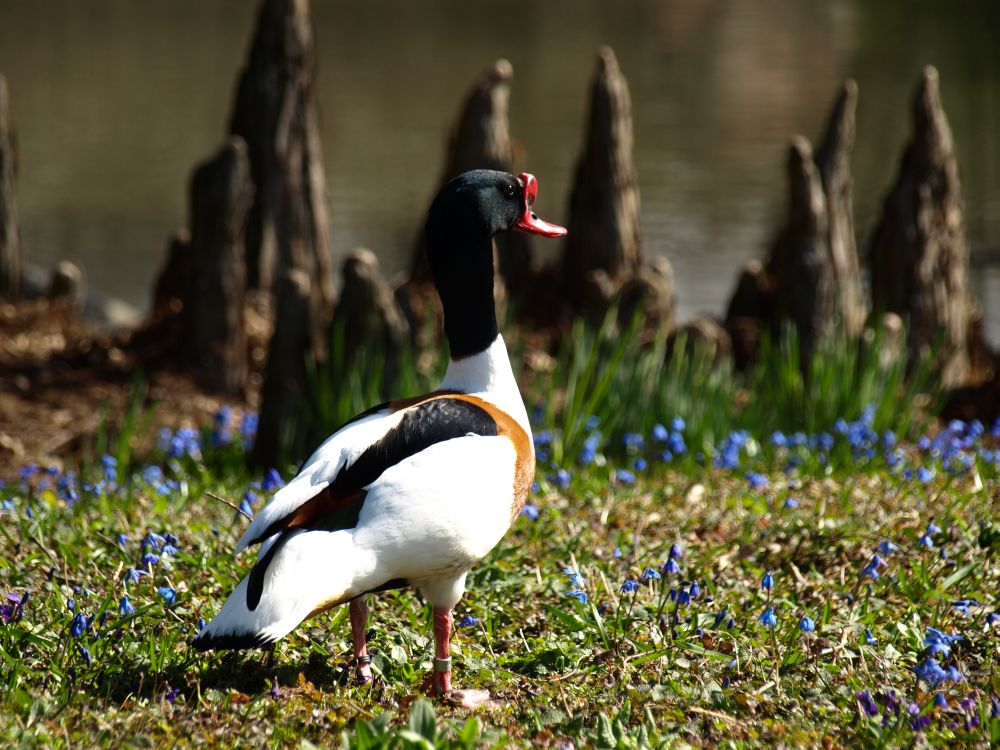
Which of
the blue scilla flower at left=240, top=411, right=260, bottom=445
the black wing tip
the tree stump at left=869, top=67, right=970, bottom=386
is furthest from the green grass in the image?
the tree stump at left=869, top=67, right=970, bottom=386

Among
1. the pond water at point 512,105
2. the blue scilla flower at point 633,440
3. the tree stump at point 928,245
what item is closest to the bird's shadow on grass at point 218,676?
the blue scilla flower at point 633,440

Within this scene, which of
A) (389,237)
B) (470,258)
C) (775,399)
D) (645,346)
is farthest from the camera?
(389,237)

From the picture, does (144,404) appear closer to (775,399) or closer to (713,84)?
(775,399)

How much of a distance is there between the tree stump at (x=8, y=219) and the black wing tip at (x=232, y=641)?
6.90 m

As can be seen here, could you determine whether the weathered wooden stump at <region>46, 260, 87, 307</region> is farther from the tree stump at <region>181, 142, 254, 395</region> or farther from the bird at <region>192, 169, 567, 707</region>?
the bird at <region>192, 169, 567, 707</region>

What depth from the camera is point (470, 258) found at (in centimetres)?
415

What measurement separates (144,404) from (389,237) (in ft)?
22.5

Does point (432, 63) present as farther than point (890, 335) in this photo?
Yes

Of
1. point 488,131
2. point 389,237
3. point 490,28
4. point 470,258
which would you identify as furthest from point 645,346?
point 490,28

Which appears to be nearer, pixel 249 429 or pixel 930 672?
pixel 930 672

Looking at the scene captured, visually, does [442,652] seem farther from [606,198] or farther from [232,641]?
[606,198]

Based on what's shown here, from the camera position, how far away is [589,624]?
162 inches

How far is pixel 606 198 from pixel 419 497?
6.01 m

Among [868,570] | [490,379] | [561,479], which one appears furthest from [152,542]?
[868,570]
